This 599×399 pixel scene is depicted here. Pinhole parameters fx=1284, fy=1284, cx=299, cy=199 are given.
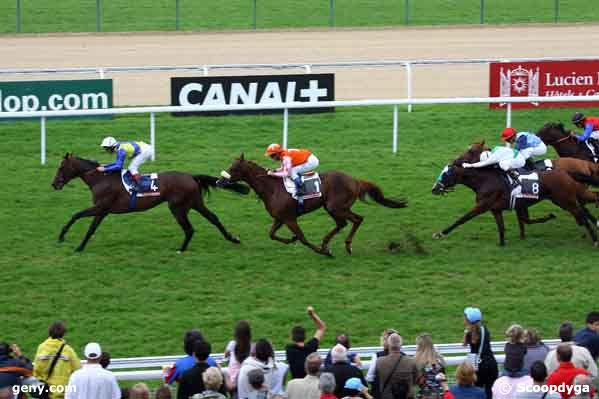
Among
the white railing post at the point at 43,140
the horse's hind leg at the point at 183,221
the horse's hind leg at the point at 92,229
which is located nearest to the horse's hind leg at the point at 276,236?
the horse's hind leg at the point at 183,221

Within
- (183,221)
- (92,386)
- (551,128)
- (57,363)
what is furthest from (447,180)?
(92,386)

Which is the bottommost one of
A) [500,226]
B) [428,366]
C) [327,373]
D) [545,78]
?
[500,226]

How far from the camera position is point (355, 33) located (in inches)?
1125

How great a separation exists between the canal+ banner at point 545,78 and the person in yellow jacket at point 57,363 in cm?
1128

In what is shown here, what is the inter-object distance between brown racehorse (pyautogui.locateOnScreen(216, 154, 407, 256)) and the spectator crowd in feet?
14.4

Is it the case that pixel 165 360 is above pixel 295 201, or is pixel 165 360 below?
below

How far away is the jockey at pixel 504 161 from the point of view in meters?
13.4

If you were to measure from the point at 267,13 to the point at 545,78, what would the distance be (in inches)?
544

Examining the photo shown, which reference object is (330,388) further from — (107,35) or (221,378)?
(107,35)

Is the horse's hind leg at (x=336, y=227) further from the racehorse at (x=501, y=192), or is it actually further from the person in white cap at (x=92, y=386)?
the person in white cap at (x=92, y=386)

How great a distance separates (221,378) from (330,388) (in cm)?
62

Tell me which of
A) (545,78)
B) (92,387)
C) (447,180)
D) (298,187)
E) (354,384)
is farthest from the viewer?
(545,78)

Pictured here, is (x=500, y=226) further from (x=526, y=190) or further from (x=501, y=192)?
(x=526, y=190)

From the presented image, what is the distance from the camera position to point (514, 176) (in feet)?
44.0
